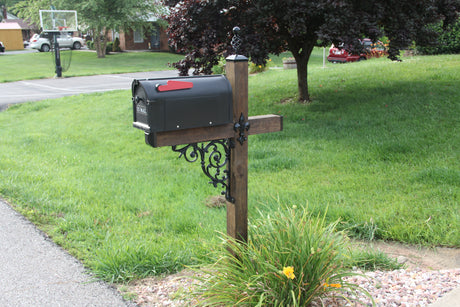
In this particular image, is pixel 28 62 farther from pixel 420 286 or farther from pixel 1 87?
pixel 420 286

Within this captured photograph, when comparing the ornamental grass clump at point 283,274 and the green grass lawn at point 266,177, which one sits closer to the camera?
the ornamental grass clump at point 283,274

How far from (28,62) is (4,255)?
32.1 metres

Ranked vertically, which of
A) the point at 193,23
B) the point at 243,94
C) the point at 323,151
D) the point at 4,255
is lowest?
the point at 4,255

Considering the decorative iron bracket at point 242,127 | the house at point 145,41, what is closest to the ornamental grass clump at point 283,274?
the decorative iron bracket at point 242,127

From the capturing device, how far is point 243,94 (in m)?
3.13

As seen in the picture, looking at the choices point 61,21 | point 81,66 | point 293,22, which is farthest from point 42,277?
point 81,66

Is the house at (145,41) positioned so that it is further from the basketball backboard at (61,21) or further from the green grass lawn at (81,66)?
the basketball backboard at (61,21)

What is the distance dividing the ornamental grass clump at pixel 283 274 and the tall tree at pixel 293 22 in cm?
519

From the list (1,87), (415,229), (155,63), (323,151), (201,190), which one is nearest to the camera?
(415,229)

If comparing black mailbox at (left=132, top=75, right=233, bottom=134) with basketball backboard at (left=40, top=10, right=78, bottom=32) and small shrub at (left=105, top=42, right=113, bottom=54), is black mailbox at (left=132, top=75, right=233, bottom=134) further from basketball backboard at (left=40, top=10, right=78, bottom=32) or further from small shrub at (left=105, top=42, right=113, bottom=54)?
small shrub at (left=105, top=42, right=113, bottom=54)

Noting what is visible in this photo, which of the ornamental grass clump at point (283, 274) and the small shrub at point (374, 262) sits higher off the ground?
the ornamental grass clump at point (283, 274)

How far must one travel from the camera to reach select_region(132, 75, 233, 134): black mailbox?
2.73 metres

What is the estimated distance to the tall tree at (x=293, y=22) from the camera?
7516mm

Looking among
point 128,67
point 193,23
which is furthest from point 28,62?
point 193,23
